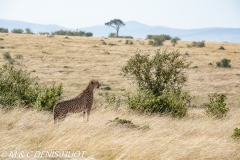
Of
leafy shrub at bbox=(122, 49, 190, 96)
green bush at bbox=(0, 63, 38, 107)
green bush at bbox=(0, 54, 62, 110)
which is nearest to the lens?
green bush at bbox=(0, 54, 62, 110)

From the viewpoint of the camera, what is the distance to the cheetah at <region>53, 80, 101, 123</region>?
8.14 m

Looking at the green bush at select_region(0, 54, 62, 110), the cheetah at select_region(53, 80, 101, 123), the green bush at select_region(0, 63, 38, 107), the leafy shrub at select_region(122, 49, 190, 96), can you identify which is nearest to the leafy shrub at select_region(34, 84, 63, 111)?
the green bush at select_region(0, 54, 62, 110)

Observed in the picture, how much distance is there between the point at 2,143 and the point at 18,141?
0.36 meters

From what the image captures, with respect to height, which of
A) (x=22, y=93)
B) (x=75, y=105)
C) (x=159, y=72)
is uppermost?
(x=75, y=105)

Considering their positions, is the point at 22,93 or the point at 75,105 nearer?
the point at 75,105

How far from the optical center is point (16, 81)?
1389 centimetres

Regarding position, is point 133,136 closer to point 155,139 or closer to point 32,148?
point 155,139

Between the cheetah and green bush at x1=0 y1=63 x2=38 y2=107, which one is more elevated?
the cheetah

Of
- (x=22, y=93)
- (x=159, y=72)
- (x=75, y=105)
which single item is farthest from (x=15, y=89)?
(x=159, y=72)

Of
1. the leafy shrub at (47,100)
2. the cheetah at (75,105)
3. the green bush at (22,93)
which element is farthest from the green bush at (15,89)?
the cheetah at (75,105)

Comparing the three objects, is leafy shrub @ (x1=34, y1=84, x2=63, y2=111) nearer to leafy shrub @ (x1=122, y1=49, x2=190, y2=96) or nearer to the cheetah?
the cheetah

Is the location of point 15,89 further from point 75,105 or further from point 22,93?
point 75,105

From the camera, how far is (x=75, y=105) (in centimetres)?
856

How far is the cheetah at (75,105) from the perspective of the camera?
8.14 meters
